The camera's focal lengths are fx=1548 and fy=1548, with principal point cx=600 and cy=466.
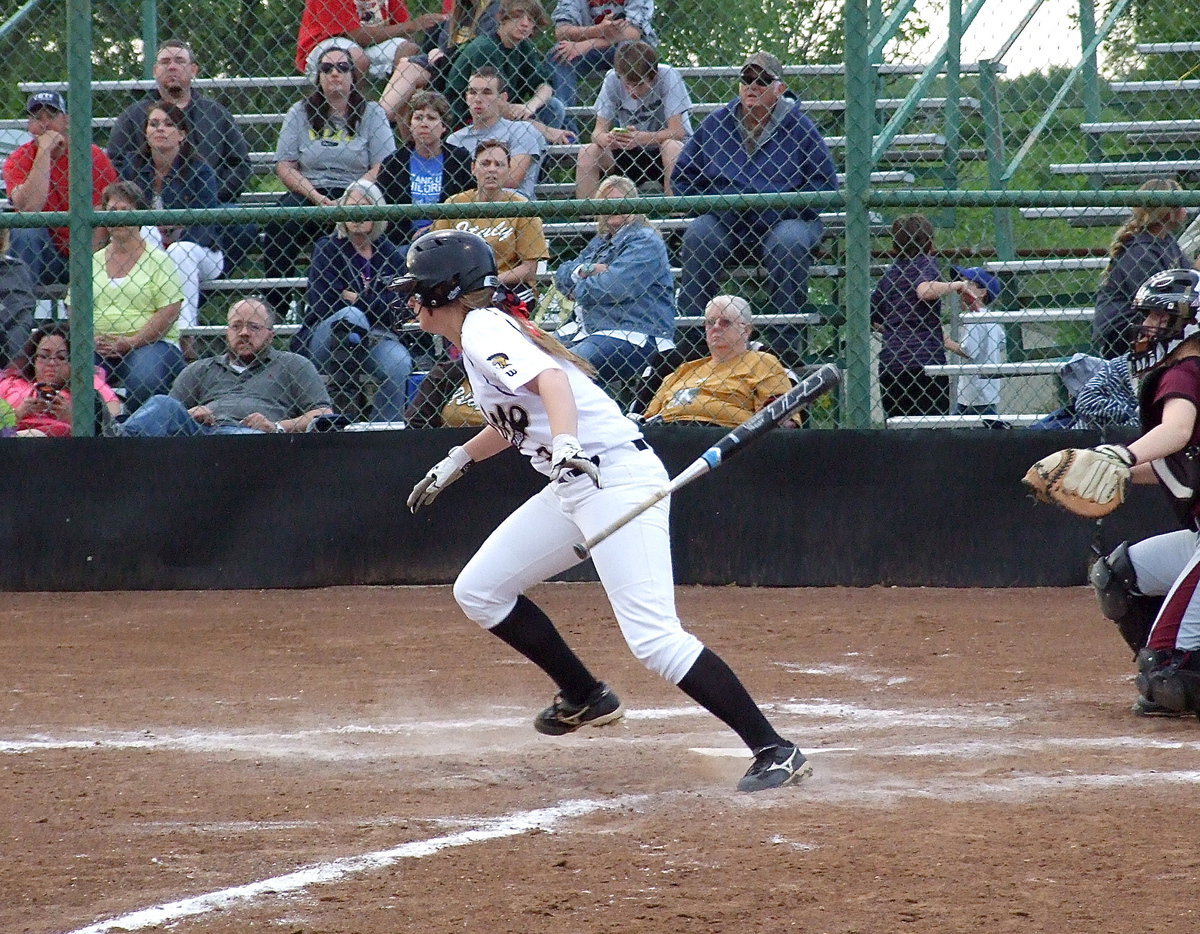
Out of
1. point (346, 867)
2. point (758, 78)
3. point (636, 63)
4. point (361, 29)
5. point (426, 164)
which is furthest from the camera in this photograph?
point (361, 29)

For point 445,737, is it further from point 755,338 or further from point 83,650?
point 755,338

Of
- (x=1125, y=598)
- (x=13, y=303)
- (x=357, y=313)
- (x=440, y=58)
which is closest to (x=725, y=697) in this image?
(x=1125, y=598)

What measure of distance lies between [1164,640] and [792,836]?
6.55 feet

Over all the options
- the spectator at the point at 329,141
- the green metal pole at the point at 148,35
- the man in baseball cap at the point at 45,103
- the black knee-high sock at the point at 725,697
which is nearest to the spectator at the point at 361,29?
the spectator at the point at 329,141

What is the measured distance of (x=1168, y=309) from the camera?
5086mm

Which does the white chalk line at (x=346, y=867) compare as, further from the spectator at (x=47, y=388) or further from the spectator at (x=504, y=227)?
the spectator at (x=47, y=388)

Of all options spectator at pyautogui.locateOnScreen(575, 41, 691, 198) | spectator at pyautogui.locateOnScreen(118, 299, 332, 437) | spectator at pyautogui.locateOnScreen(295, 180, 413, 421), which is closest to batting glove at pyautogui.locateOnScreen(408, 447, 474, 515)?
spectator at pyautogui.locateOnScreen(295, 180, 413, 421)

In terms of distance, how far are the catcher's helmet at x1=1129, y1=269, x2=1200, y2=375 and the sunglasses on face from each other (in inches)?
151

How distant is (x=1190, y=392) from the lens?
195 inches

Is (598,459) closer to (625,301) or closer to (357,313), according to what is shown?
(625,301)

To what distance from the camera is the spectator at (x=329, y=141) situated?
30.9ft

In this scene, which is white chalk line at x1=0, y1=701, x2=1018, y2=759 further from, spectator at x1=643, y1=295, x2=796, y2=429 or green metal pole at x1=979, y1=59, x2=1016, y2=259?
green metal pole at x1=979, y1=59, x2=1016, y2=259

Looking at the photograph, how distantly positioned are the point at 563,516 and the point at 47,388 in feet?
15.6

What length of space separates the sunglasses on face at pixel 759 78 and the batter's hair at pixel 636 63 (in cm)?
81
